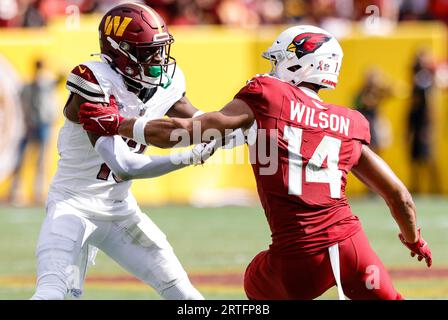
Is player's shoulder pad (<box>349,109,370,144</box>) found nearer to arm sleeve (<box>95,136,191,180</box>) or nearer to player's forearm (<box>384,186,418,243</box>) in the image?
player's forearm (<box>384,186,418,243</box>)

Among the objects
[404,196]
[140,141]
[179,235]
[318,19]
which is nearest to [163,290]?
[140,141]

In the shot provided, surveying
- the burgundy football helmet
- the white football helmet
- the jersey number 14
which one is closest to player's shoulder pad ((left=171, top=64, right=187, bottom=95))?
the burgundy football helmet

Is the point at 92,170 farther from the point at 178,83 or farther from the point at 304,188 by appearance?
the point at 304,188

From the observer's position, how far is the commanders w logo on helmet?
482cm

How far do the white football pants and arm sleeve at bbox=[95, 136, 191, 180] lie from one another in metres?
0.43

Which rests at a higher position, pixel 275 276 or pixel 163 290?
pixel 275 276

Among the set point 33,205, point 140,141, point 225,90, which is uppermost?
point 140,141

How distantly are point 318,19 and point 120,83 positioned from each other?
10420mm

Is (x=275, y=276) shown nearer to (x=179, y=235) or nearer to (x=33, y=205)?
(x=179, y=235)

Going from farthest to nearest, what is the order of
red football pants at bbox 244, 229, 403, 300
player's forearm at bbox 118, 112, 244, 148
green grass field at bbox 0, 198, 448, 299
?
1. green grass field at bbox 0, 198, 448, 299
2. player's forearm at bbox 118, 112, 244, 148
3. red football pants at bbox 244, 229, 403, 300

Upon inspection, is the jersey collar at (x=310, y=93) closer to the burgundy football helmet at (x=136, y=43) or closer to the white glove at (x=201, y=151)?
the white glove at (x=201, y=151)

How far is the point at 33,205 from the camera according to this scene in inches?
539

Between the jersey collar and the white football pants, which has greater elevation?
the jersey collar
